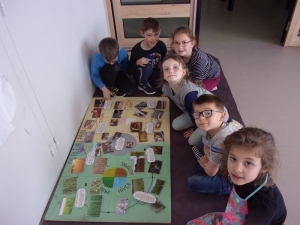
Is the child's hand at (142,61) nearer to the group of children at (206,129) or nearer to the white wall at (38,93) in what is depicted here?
the group of children at (206,129)

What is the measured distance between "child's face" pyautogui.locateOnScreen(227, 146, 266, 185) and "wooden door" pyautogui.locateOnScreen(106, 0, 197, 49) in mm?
1902

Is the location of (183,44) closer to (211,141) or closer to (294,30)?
(211,141)

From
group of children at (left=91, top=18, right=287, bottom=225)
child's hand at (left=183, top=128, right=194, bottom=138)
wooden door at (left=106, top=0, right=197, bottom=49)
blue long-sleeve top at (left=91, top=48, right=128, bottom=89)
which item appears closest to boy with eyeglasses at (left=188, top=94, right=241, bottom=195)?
group of children at (left=91, top=18, right=287, bottom=225)

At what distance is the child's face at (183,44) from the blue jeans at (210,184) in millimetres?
945

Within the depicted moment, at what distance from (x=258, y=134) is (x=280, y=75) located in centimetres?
176

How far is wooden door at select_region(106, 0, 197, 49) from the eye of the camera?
268 centimetres

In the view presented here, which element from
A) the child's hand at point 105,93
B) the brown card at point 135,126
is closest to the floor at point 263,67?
the brown card at point 135,126

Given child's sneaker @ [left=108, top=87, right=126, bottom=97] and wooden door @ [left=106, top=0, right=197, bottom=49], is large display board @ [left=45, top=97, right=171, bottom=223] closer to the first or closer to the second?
child's sneaker @ [left=108, top=87, right=126, bottom=97]

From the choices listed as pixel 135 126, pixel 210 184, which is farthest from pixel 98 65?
pixel 210 184

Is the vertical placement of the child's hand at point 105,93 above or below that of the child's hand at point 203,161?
below

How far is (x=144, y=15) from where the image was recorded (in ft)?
9.01

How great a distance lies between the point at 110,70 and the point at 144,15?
988 mm

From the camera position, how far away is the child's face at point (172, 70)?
1.63 meters

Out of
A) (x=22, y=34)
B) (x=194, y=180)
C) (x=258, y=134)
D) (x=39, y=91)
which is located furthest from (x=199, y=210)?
(x=22, y=34)
